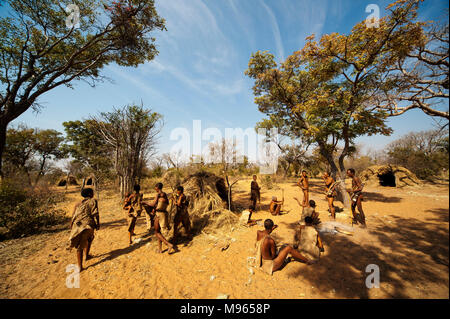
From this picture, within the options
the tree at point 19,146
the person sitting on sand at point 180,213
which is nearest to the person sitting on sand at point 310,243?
the person sitting on sand at point 180,213

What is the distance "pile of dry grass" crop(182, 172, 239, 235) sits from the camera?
5613mm

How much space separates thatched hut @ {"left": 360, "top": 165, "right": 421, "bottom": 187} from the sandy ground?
37.0 feet

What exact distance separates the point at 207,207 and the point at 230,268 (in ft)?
8.57

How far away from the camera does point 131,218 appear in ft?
16.1

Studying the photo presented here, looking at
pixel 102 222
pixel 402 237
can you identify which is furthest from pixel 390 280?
pixel 102 222

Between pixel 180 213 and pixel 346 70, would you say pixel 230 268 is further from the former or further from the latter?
pixel 346 70

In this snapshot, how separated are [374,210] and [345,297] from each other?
6485mm

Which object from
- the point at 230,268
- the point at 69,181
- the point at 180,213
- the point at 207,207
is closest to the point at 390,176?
the point at 207,207

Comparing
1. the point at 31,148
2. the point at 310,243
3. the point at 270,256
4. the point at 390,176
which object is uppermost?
the point at 31,148

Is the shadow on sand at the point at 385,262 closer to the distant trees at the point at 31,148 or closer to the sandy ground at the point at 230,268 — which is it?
the sandy ground at the point at 230,268

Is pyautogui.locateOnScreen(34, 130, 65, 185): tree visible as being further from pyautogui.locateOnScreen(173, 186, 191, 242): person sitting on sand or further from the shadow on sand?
the shadow on sand

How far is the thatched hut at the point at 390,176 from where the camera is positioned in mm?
12609
